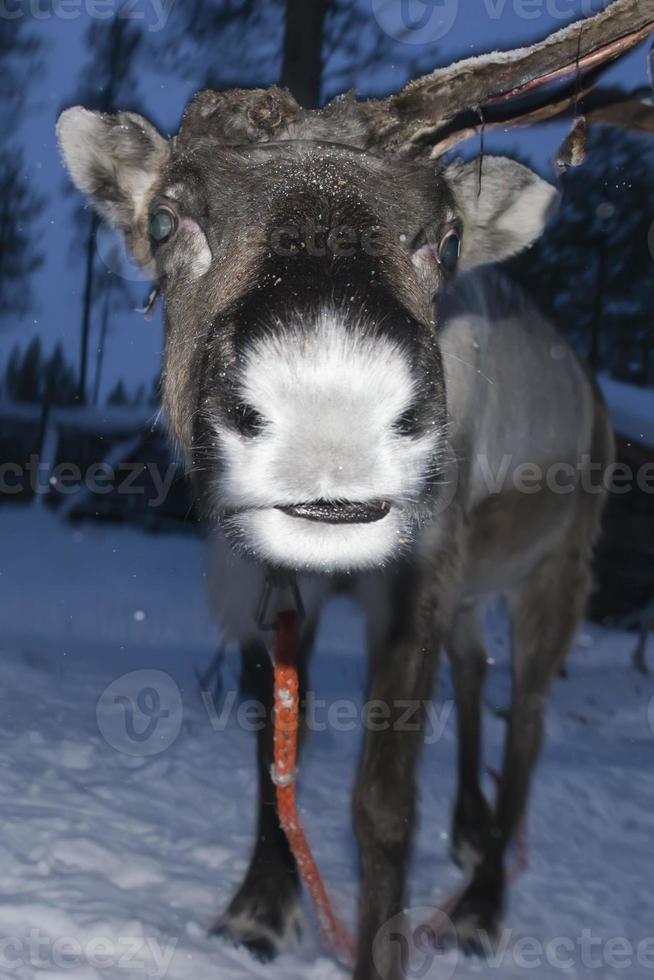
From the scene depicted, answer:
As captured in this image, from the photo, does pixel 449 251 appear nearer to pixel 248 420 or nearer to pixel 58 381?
pixel 248 420

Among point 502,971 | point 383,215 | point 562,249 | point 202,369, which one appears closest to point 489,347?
point 383,215

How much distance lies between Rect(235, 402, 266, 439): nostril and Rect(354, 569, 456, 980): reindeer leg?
1.47 metres

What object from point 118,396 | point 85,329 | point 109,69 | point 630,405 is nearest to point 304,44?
point 109,69

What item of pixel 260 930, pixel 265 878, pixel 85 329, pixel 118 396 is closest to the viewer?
pixel 260 930

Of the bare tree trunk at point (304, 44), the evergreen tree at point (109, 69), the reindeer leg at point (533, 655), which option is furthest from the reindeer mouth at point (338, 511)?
the evergreen tree at point (109, 69)

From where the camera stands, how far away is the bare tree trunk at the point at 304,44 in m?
7.98

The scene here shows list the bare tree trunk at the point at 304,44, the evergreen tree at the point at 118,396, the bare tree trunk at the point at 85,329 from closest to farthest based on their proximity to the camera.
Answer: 1. the bare tree trunk at the point at 304,44
2. the bare tree trunk at the point at 85,329
3. the evergreen tree at the point at 118,396

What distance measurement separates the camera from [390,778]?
126 inches

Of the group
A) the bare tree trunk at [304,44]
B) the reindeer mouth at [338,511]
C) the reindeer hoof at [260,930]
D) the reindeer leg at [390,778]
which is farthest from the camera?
the bare tree trunk at [304,44]

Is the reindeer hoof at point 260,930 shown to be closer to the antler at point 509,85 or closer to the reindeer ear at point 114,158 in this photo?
the reindeer ear at point 114,158

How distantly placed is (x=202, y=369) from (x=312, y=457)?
18.7 inches

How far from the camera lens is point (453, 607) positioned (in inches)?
139

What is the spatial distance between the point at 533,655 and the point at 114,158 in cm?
321

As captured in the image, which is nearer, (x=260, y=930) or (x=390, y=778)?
(x=390, y=778)
